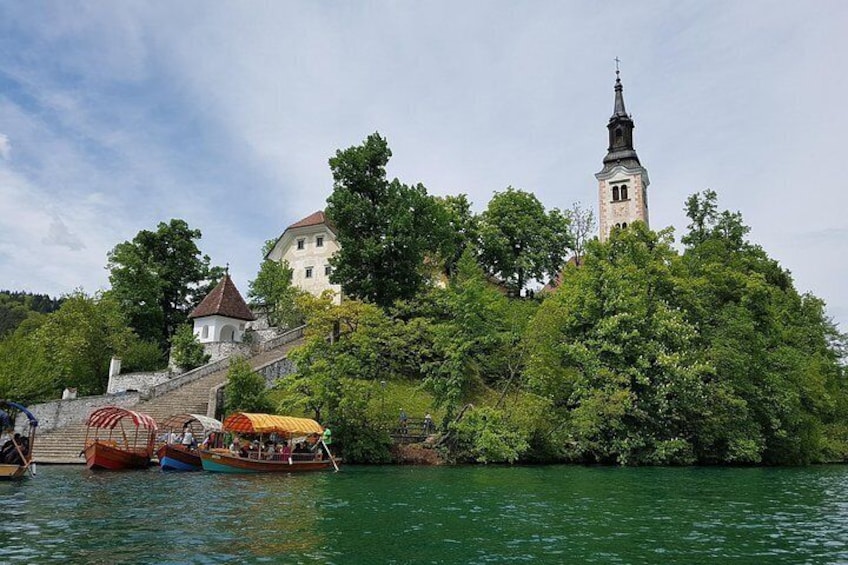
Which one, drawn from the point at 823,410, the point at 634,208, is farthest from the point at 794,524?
the point at 634,208

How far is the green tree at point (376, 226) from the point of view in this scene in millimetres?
49156

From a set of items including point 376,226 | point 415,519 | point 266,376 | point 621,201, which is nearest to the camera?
point 415,519

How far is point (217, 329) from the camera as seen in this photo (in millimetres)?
52000

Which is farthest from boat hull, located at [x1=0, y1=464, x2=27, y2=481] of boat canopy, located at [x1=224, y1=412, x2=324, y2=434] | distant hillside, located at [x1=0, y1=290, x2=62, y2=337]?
distant hillside, located at [x1=0, y1=290, x2=62, y2=337]

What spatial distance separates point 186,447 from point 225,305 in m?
24.8

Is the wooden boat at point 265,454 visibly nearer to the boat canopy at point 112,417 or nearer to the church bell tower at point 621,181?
the boat canopy at point 112,417

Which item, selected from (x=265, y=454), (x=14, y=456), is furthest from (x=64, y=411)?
(x=265, y=454)

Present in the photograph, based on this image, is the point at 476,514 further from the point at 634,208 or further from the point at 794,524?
the point at 634,208

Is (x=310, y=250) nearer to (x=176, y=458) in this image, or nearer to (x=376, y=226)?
(x=376, y=226)

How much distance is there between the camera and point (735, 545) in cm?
1312

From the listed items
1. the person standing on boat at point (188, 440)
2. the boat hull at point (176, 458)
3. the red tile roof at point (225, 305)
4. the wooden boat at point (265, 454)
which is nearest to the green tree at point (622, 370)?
the wooden boat at point (265, 454)

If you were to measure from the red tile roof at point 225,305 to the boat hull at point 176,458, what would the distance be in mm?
24441

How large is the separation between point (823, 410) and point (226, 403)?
125 feet

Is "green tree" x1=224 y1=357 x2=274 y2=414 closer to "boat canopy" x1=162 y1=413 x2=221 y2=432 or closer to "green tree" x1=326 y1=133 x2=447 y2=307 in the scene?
"boat canopy" x1=162 y1=413 x2=221 y2=432
